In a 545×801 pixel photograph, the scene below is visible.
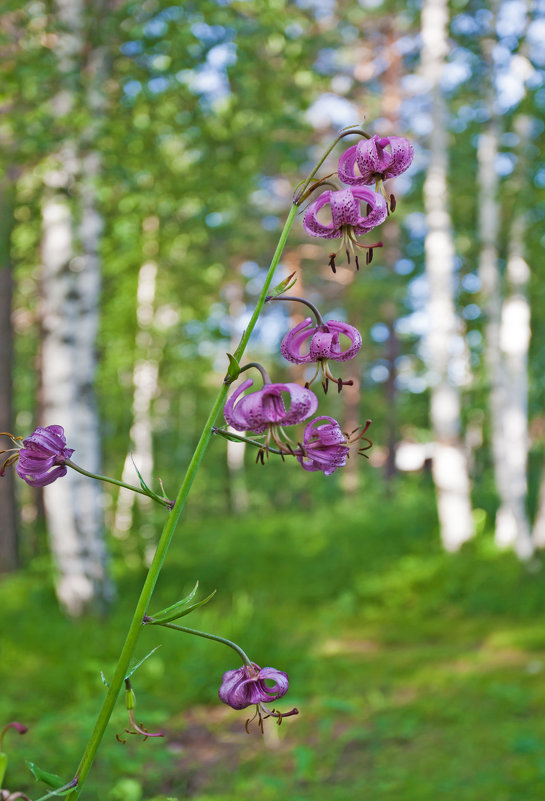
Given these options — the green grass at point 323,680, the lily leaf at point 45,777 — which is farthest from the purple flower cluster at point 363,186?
the green grass at point 323,680

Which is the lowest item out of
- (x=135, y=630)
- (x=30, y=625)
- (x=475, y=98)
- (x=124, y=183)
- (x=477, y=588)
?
(x=477, y=588)

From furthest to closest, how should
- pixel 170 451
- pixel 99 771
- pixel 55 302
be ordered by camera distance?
1. pixel 170 451
2. pixel 55 302
3. pixel 99 771

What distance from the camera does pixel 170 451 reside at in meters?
21.4

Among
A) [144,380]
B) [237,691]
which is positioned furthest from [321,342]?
[144,380]

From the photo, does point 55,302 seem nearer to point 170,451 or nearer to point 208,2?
point 208,2

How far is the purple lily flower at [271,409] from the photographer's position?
97 cm

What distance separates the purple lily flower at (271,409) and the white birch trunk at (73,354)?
16.5 feet

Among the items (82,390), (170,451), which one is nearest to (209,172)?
(82,390)

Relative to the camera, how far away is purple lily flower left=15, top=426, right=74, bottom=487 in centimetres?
107

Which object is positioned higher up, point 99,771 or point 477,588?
point 99,771

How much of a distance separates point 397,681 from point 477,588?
2.54 m

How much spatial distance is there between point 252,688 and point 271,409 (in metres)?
0.42

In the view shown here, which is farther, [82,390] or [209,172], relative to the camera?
[209,172]

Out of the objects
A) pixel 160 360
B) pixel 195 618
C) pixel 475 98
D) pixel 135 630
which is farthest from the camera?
pixel 160 360
